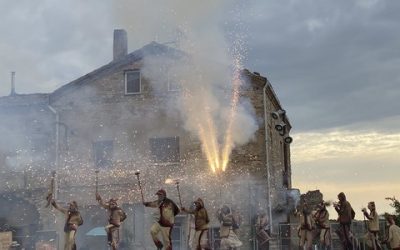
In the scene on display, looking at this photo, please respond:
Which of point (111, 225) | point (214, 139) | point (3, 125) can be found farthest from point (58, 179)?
point (111, 225)

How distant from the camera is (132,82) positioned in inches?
914

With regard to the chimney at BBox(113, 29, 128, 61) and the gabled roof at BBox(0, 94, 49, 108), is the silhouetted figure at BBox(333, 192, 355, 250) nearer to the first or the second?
the chimney at BBox(113, 29, 128, 61)

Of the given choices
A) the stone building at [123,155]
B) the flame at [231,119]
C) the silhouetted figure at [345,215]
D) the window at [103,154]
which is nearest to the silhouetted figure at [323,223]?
the silhouetted figure at [345,215]

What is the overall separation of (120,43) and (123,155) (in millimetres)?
5719

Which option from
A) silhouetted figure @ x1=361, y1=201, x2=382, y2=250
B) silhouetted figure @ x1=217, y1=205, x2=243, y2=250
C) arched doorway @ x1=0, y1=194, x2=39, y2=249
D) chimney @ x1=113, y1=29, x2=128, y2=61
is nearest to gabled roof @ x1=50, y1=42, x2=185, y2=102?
chimney @ x1=113, y1=29, x2=128, y2=61

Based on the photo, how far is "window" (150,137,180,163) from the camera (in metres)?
21.9

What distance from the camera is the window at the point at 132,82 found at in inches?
908

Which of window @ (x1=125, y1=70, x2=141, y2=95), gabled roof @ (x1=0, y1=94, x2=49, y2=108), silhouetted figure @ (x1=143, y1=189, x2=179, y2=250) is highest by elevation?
window @ (x1=125, y1=70, x2=141, y2=95)

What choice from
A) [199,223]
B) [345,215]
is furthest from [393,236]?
[199,223]

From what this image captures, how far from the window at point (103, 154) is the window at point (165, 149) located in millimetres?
1827

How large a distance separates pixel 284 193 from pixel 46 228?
9.88 m

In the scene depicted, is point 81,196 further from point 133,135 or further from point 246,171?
point 246,171

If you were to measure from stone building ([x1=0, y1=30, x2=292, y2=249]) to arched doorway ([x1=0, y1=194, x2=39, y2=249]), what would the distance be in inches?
1.7

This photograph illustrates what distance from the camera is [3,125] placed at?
23.0 m
